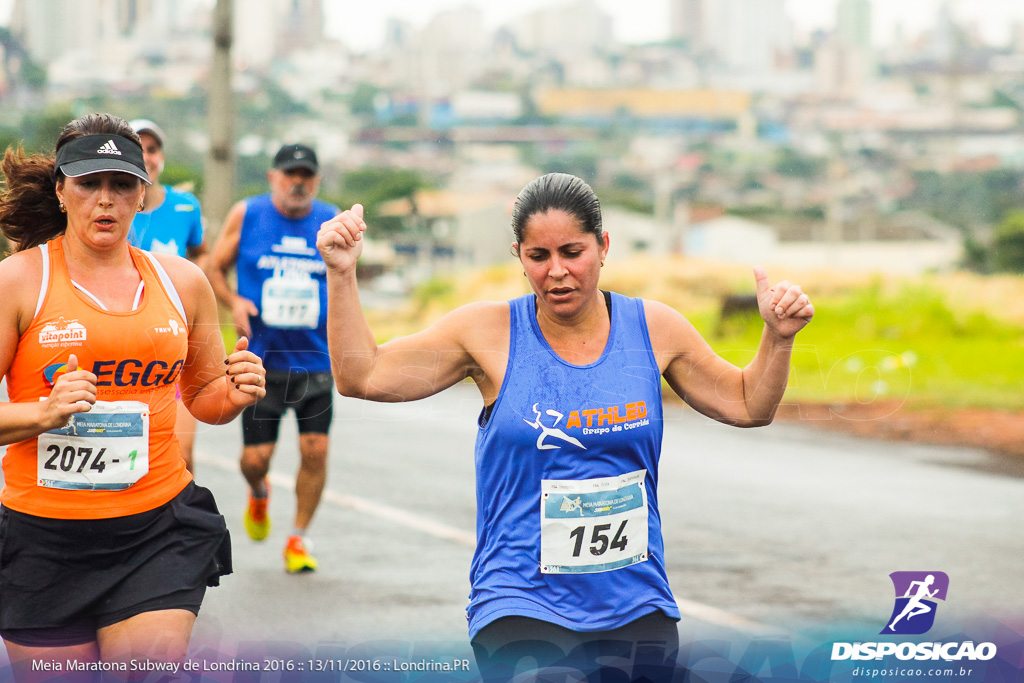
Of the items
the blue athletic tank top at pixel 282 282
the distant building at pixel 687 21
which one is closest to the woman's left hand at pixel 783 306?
the blue athletic tank top at pixel 282 282

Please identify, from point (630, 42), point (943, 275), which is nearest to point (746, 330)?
point (943, 275)

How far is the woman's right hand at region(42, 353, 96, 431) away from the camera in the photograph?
2902 millimetres

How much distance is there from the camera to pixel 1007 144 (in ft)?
186

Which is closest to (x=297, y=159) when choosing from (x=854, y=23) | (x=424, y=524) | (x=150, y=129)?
(x=150, y=129)

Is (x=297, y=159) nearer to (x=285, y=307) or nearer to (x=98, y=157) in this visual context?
(x=285, y=307)

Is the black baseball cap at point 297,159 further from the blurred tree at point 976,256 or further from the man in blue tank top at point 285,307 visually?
the blurred tree at point 976,256

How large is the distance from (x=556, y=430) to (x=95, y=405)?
1199 mm

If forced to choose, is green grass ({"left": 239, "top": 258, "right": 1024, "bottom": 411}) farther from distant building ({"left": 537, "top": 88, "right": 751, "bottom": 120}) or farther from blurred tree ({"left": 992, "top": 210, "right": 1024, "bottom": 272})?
distant building ({"left": 537, "top": 88, "right": 751, "bottom": 120})

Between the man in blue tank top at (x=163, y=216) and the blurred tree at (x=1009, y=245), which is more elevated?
the man in blue tank top at (x=163, y=216)

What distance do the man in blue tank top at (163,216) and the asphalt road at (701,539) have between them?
40.5 inches

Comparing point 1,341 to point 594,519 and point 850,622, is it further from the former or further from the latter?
point 850,622

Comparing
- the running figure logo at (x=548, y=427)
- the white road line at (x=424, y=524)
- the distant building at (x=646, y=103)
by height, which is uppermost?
the distant building at (x=646, y=103)

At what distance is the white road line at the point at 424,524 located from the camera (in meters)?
5.61

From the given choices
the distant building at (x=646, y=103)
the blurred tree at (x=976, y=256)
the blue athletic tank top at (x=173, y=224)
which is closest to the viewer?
the blue athletic tank top at (x=173, y=224)
